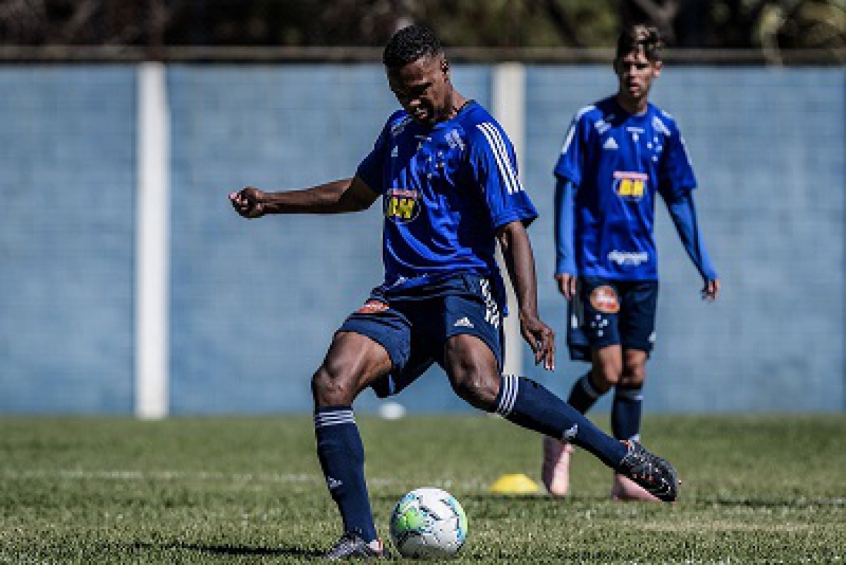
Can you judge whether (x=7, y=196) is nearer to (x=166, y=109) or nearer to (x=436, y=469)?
(x=166, y=109)

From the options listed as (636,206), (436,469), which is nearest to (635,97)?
(636,206)

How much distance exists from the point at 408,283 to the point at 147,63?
10.4 m

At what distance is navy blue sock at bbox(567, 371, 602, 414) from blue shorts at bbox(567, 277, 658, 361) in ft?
0.63

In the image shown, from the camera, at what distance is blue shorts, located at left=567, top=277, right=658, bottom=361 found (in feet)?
30.7

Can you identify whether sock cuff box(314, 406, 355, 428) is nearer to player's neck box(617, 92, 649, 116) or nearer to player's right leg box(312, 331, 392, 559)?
player's right leg box(312, 331, 392, 559)

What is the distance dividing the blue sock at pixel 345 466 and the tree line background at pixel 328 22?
1033 cm

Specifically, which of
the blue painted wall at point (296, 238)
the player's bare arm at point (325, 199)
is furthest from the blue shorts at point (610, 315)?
the blue painted wall at point (296, 238)

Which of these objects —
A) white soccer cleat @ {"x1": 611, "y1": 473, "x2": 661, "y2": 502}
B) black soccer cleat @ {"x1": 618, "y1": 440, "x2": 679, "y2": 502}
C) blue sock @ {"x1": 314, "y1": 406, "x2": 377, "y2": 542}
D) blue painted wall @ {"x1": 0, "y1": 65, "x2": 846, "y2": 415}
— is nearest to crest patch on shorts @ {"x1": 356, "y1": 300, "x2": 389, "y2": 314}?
blue sock @ {"x1": 314, "y1": 406, "x2": 377, "y2": 542}

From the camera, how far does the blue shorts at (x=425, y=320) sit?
6613 millimetres

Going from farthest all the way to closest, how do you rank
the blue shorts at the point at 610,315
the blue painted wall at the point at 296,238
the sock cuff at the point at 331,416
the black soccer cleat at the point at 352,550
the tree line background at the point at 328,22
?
the tree line background at the point at 328,22 < the blue painted wall at the point at 296,238 < the blue shorts at the point at 610,315 < the sock cuff at the point at 331,416 < the black soccer cleat at the point at 352,550

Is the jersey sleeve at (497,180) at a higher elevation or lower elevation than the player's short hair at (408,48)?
lower

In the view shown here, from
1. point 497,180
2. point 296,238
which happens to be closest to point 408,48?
point 497,180

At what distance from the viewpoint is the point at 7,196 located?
16.4 meters

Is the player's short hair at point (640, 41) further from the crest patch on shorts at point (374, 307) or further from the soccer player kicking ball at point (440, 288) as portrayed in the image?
the crest patch on shorts at point (374, 307)
